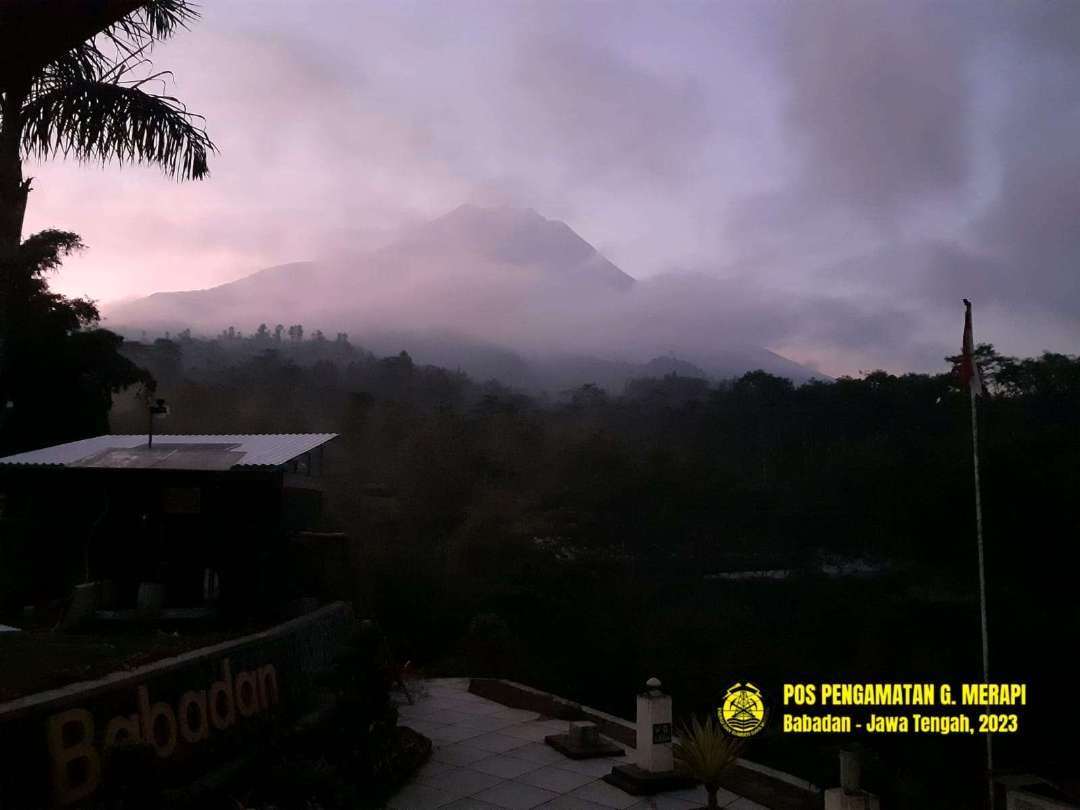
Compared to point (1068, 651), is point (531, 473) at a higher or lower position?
higher

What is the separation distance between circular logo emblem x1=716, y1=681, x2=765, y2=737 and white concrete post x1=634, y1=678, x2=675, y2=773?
2.76 ft

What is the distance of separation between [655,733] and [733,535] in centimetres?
3147

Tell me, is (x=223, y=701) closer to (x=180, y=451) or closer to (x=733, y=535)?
(x=180, y=451)

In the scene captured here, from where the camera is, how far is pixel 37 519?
15.7m

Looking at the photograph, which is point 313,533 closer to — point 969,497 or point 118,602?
point 118,602

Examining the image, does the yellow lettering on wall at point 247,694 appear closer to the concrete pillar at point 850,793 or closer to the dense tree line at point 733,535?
the concrete pillar at point 850,793

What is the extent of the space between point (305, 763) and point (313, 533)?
8161 millimetres

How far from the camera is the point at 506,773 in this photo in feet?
29.4

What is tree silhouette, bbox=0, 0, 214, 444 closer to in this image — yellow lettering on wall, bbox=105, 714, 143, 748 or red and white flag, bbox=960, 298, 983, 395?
yellow lettering on wall, bbox=105, 714, 143, 748

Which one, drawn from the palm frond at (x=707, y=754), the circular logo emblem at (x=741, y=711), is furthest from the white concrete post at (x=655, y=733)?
the circular logo emblem at (x=741, y=711)

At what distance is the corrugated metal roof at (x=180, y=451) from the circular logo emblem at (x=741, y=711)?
7.11 m

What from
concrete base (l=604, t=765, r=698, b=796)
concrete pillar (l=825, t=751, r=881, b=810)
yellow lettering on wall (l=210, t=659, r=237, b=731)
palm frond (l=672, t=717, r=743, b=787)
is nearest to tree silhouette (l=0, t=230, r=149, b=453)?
yellow lettering on wall (l=210, t=659, r=237, b=731)

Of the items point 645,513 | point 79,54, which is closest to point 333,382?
point 645,513

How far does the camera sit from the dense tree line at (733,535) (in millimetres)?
19859
